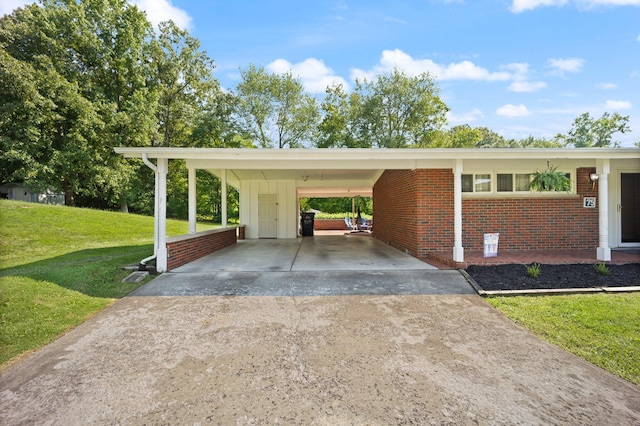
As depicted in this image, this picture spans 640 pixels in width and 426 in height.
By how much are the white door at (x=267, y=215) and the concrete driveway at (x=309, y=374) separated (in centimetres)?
1010

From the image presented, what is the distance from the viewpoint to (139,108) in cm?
2075

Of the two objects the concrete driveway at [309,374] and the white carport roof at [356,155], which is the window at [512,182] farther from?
the concrete driveway at [309,374]

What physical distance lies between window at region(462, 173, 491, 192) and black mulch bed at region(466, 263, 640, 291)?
2630 mm

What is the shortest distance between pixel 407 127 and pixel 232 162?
2276 cm

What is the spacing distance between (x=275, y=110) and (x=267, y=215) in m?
17.1

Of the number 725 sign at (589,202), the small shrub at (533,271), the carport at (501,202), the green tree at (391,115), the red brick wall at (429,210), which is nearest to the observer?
the small shrub at (533,271)

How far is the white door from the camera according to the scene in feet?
47.8

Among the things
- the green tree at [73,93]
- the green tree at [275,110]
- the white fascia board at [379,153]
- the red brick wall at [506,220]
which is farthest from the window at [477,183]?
the green tree at [275,110]

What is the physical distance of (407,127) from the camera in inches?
1085

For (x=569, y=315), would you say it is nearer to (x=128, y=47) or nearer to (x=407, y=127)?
(x=407, y=127)

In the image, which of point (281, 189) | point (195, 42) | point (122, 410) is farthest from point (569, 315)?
point (195, 42)

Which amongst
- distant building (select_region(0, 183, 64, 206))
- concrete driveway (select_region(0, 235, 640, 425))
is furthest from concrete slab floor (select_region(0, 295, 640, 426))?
distant building (select_region(0, 183, 64, 206))

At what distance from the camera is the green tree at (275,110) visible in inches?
1105

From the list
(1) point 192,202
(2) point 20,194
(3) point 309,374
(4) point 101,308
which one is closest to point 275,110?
(2) point 20,194
